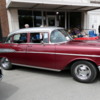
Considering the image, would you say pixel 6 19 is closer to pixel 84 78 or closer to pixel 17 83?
pixel 17 83

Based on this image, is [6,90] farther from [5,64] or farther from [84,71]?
[84,71]

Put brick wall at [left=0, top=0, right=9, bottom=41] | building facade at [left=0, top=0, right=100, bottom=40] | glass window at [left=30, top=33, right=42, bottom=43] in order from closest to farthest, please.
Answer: glass window at [left=30, top=33, right=42, bottom=43], building facade at [left=0, top=0, right=100, bottom=40], brick wall at [left=0, top=0, right=9, bottom=41]

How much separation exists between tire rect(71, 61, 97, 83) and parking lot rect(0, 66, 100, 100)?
6.1 inches

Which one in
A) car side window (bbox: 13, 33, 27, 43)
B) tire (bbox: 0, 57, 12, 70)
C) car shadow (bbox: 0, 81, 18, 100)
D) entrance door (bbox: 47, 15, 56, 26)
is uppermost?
entrance door (bbox: 47, 15, 56, 26)

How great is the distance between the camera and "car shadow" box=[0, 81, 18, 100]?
11.8ft

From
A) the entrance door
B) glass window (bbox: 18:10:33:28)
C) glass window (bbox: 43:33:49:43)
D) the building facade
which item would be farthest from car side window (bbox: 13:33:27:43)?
the entrance door

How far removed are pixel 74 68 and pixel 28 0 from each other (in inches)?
251

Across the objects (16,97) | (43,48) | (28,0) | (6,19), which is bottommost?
(16,97)

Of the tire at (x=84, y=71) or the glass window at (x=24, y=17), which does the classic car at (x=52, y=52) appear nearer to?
the tire at (x=84, y=71)

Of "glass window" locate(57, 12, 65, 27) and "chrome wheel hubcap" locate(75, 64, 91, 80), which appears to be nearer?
"chrome wheel hubcap" locate(75, 64, 91, 80)

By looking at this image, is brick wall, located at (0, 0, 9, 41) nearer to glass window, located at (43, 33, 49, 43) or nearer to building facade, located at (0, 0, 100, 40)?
building facade, located at (0, 0, 100, 40)

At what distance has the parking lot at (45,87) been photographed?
3.51m

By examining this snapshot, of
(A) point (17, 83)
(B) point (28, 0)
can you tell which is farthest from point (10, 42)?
(B) point (28, 0)

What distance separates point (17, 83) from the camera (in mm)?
4414
